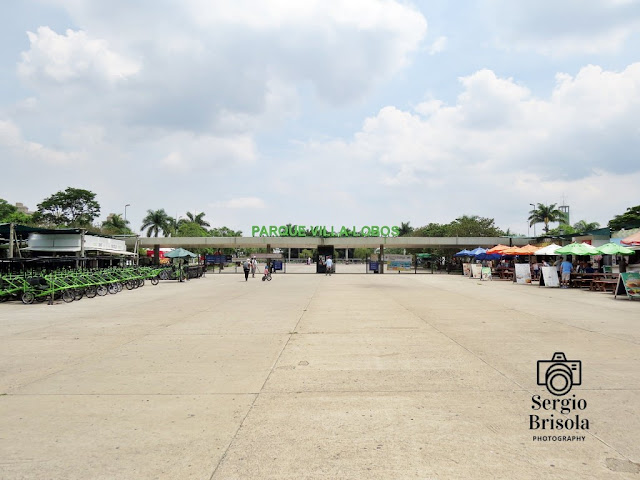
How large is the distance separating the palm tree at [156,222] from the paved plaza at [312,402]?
71514 mm

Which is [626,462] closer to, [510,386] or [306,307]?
[510,386]

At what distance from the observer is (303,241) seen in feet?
169

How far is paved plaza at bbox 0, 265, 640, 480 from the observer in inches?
150

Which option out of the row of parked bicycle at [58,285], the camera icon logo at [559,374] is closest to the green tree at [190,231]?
the row of parked bicycle at [58,285]

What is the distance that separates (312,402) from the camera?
5352 mm

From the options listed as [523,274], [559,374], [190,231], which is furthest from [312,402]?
[190,231]

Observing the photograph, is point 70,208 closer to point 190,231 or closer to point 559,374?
point 190,231

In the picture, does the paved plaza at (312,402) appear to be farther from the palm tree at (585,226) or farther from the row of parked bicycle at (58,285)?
the palm tree at (585,226)

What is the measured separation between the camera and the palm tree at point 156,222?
260ft

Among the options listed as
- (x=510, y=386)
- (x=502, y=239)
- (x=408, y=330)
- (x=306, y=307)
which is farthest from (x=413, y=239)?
(x=510, y=386)

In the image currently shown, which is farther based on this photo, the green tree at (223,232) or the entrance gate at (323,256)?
the green tree at (223,232)

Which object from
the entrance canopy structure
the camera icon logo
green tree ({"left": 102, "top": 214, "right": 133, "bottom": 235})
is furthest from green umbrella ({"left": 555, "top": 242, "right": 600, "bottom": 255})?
green tree ({"left": 102, "top": 214, "right": 133, "bottom": 235})
